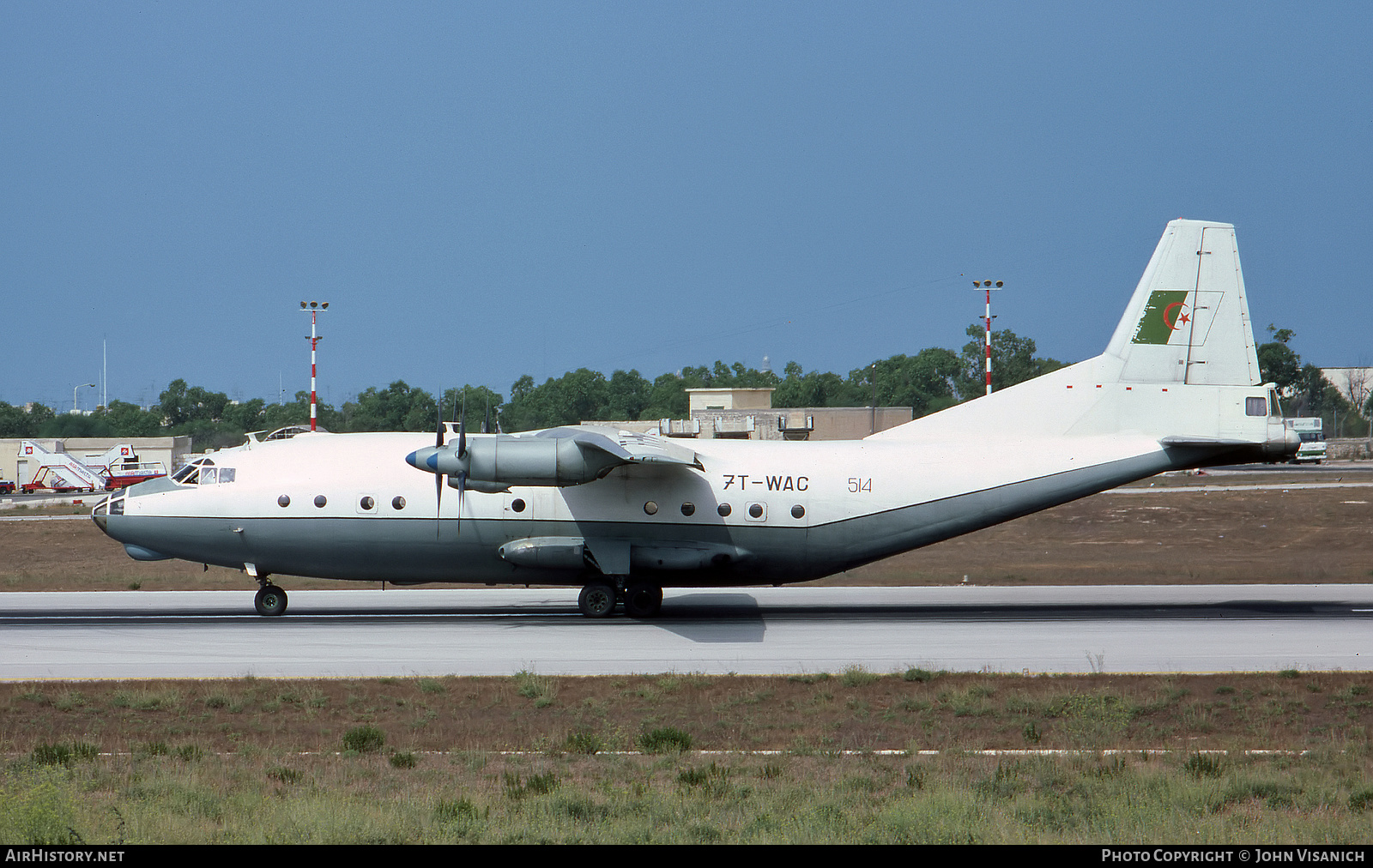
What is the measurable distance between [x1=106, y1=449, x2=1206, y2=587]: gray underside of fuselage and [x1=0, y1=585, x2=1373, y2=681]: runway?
1.22 meters

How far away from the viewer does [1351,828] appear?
365 inches

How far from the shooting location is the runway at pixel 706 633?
18344 mm

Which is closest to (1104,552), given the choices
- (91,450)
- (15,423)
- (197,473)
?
(197,473)

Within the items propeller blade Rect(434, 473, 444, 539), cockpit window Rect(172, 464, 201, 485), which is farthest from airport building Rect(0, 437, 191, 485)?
propeller blade Rect(434, 473, 444, 539)

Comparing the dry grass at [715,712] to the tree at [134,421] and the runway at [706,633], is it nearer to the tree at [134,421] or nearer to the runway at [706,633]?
the runway at [706,633]

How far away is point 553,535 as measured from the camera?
22922 mm

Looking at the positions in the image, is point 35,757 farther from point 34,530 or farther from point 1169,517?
point 1169,517

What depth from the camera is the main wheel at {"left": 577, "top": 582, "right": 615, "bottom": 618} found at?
23.5 metres

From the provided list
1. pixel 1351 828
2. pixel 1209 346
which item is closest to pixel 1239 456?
pixel 1209 346

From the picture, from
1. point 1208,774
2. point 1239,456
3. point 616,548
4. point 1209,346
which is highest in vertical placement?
point 1209,346

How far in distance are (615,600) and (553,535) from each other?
6.93ft

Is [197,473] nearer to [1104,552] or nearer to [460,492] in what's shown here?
[460,492]

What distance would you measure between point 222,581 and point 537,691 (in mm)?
19646

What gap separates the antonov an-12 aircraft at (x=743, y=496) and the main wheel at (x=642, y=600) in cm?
3
